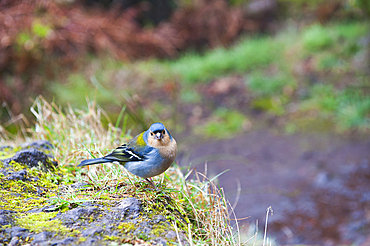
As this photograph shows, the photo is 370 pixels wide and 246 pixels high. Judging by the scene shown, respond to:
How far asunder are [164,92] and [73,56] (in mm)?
3665

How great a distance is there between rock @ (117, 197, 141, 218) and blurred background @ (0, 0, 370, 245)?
33.6 inches

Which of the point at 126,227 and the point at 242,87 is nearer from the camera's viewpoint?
the point at 126,227

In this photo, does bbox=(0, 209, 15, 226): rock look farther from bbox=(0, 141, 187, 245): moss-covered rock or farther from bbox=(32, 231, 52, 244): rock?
bbox=(32, 231, 52, 244): rock

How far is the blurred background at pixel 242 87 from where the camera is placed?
4652mm

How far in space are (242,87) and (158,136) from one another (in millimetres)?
6247

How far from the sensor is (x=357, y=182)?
4797 millimetres

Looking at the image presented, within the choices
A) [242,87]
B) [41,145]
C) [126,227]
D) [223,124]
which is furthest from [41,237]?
[242,87]

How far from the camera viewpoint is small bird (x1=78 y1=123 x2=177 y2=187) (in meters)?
2.14

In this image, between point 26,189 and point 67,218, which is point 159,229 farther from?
point 26,189

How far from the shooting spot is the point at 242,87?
812 centimetres

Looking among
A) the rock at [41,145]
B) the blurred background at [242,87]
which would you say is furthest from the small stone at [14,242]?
the blurred background at [242,87]

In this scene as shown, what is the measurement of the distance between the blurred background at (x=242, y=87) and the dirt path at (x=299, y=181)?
0.02 metres

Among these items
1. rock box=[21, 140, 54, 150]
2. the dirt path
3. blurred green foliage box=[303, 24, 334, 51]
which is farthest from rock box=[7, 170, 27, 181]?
blurred green foliage box=[303, 24, 334, 51]

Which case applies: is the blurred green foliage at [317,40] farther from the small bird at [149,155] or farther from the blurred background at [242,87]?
the small bird at [149,155]
